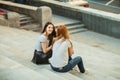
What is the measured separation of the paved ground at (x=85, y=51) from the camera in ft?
28.8

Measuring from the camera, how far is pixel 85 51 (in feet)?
38.1

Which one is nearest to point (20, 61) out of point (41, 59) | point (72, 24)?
point (41, 59)

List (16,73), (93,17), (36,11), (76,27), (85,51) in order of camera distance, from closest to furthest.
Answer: (16,73)
(85,51)
(36,11)
(93,17)
(76,27)

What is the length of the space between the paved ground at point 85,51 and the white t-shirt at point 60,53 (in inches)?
25.6

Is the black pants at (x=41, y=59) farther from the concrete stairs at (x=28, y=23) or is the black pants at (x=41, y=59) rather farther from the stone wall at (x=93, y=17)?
the stone wall at (x=93, y=17)

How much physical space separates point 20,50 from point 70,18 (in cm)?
611

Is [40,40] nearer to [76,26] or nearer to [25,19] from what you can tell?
[25,19]

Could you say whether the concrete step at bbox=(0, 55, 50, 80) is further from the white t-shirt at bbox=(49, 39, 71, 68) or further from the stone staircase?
the stone staircase

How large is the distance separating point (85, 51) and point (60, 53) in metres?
4.13

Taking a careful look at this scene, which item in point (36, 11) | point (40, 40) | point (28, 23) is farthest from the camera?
point (28, 23)

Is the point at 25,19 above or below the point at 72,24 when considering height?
above

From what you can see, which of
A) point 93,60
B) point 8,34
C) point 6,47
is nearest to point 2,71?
point 6,47

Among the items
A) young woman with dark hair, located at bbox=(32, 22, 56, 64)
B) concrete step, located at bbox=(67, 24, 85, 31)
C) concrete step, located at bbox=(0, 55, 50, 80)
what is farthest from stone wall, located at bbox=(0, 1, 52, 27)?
concrete step, located at bbox=(0, 55, 50, 80)

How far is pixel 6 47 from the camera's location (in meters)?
10.1
